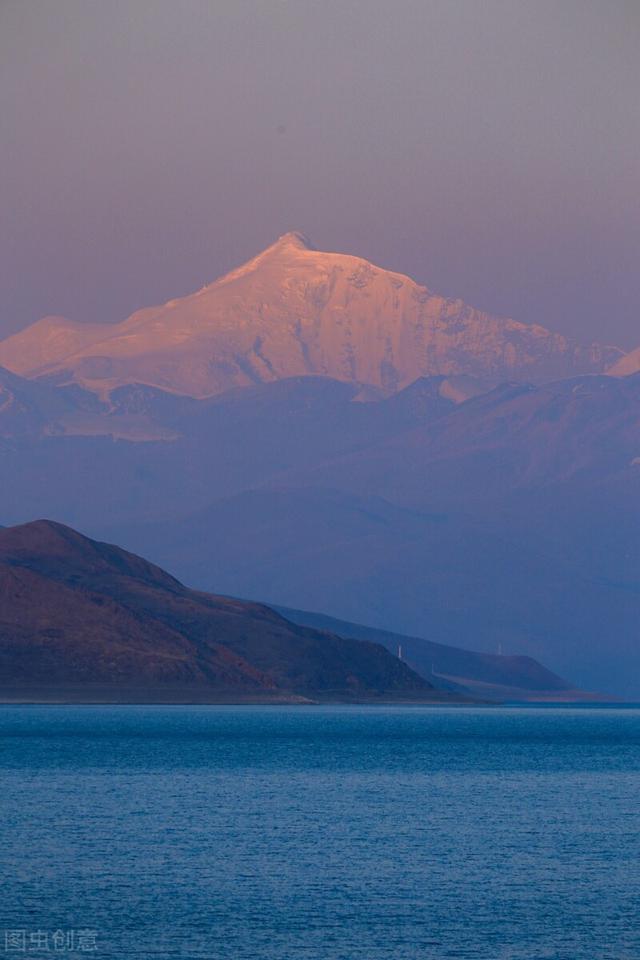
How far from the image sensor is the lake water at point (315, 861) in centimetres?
5962

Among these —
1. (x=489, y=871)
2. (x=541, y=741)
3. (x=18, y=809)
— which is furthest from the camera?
(x=541, y=741)

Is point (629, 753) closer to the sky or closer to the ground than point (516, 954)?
closer to the sky

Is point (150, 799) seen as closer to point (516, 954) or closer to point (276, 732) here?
point (516, 954)

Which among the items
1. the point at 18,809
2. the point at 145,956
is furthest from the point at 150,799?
the point at 145,956

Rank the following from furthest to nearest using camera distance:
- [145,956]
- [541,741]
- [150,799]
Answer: [541,741] < [150,799] < [145,956]

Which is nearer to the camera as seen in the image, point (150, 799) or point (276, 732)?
point (150, 799)

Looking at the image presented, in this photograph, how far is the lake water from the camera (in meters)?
59.6

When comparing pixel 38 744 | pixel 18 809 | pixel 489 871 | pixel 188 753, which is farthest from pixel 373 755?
pixel 489 871

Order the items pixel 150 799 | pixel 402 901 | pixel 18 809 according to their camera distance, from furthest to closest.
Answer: pixel 150 799, pixel 18 809, pixel 402 901

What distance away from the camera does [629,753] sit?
169125 mm

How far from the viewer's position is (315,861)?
75.9m

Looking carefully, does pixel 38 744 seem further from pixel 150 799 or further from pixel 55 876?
pixel 55 876

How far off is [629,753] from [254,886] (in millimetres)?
104494

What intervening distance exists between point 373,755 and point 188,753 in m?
14.9
